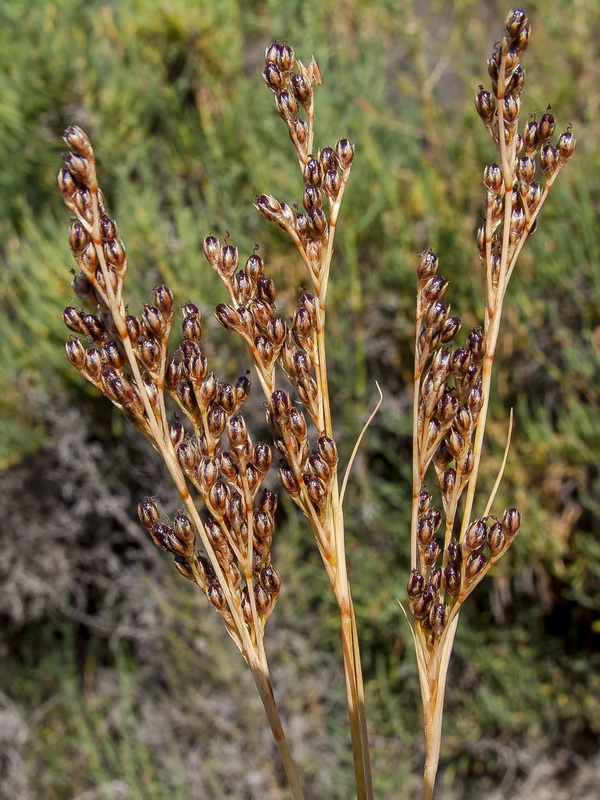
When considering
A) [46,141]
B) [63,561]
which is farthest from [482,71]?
[63,561]

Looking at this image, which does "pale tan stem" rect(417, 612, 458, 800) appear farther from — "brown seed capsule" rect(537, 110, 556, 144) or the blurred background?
the blurred background

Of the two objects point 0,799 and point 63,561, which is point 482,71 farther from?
point 0,799

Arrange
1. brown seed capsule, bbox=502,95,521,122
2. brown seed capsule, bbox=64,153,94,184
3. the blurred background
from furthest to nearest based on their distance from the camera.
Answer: the blurred background
brown seed capsule, bbox=502,95,521,122
brown seed capsule, bbox=64,153,94,184

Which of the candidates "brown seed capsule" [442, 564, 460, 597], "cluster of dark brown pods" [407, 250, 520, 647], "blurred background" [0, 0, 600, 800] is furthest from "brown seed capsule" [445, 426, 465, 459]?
"blurred background" [0, 0, 600, 800]

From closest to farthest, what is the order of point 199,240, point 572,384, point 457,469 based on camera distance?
point 457,469
point 572,384
point 199,240

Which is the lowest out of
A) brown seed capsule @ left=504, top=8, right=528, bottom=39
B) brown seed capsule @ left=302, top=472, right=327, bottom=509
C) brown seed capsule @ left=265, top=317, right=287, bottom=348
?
brown seed capsule @ left=302, top=472, right=327, bottom=509

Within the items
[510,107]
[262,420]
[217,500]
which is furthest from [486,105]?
[262,420]

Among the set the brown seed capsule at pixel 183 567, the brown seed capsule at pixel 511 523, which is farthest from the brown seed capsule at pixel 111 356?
the brown seed capsule at pixel 511 523

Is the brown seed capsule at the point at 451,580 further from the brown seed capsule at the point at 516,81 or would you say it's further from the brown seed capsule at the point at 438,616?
the brown seed capsule at the point at 516,81
